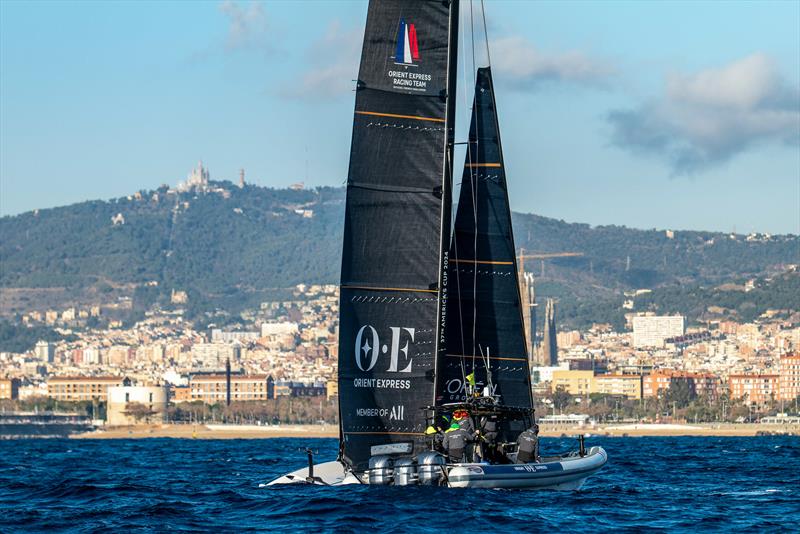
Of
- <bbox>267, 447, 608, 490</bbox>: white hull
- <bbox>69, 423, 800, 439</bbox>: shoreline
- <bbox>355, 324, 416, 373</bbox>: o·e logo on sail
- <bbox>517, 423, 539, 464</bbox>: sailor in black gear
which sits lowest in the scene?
<bbox>267, 447, 608, 490</bbox>: white hull

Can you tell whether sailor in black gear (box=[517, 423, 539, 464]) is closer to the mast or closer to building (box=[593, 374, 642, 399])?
the mast

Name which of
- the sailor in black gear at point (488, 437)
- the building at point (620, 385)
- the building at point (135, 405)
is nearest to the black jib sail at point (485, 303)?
the sailor in black gear at point (488, 437)

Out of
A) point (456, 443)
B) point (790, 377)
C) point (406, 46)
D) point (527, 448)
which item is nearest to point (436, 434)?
point (456, 443)

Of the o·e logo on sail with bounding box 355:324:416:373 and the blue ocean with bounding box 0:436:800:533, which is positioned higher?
the o·e logo on sail with bounding box 355:324:416:373

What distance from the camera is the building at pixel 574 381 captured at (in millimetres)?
190875

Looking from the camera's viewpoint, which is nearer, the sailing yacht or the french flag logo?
the sailing yacht

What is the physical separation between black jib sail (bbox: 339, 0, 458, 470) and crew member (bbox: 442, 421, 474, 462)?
3.26 feet

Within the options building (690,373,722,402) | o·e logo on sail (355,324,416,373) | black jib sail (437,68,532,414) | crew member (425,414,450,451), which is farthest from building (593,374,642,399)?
o·e logo on sail (355,324,416,373)

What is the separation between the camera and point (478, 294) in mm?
31031

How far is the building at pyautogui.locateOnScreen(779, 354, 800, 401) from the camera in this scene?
181000 mm

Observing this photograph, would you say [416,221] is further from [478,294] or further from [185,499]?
[185,499]

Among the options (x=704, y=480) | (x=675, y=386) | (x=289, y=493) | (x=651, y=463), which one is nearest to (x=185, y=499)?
(x=289, y=493)

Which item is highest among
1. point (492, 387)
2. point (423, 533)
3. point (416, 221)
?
point (416, 221)

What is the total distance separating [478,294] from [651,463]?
17.5 metres
